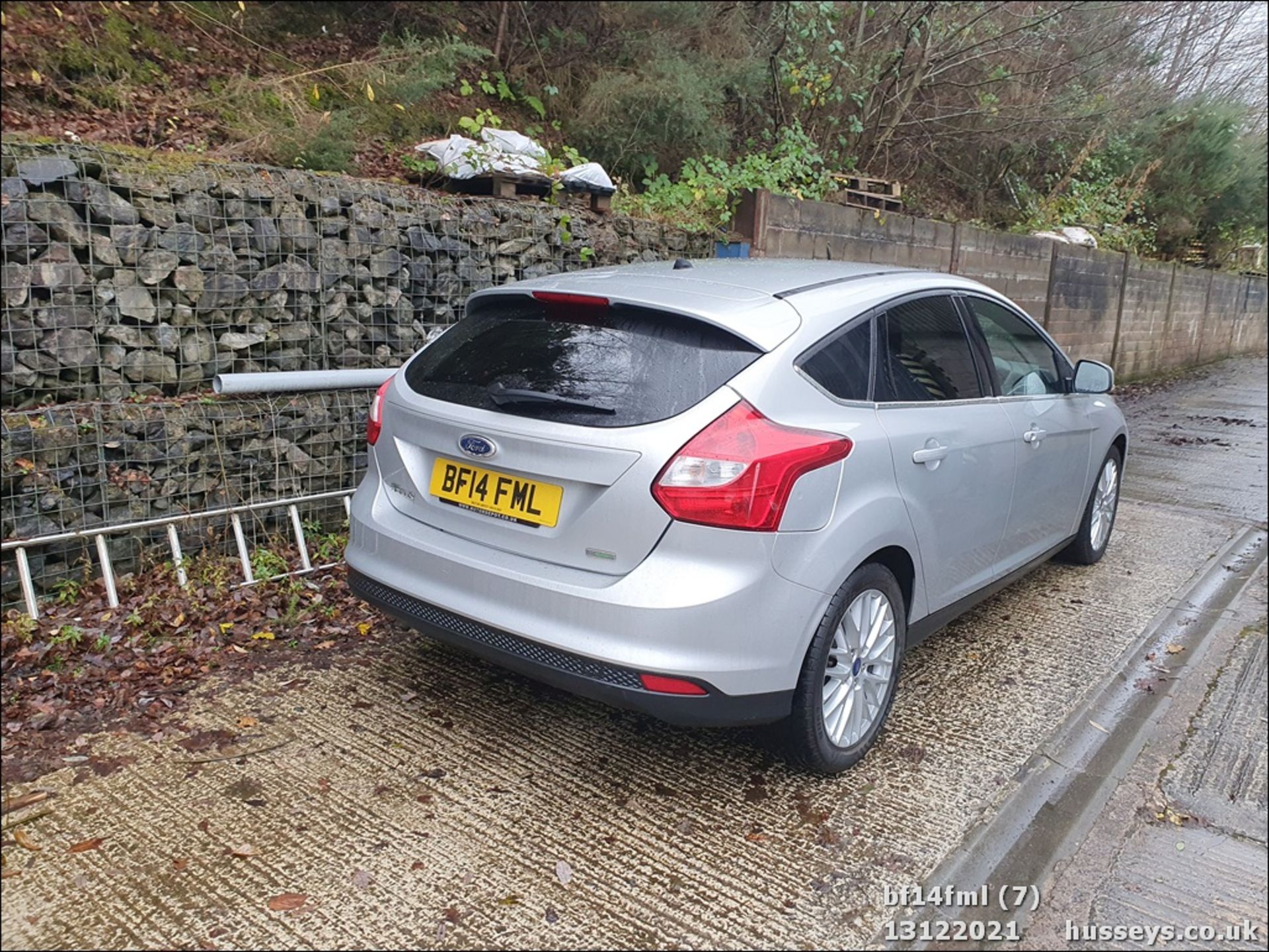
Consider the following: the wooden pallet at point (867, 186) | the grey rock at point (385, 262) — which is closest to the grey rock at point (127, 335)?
the grey rock at point (385, 262)

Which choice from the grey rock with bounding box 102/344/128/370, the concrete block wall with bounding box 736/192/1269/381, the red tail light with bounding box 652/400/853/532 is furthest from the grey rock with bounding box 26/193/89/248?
the concrete block wall with bounding box 736/192/1269/381

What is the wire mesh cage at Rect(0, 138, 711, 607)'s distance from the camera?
4.06 meters

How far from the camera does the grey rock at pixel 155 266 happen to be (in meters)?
4.38

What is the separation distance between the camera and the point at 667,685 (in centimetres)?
268

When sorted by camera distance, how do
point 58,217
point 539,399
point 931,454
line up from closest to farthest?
point 539,399 → point 931,454 → point 58,217

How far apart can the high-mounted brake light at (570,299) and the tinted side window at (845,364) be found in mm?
709

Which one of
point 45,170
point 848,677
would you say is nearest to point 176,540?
point 45,170

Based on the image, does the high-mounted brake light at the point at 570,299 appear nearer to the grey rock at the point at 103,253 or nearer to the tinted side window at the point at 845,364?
the tinted side window at the point at 845,364

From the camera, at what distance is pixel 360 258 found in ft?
17.1

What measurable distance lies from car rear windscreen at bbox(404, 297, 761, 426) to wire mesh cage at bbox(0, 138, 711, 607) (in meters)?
1.87

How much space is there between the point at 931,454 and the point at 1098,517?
9.34ft

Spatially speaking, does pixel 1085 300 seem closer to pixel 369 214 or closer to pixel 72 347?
pixel 369 214

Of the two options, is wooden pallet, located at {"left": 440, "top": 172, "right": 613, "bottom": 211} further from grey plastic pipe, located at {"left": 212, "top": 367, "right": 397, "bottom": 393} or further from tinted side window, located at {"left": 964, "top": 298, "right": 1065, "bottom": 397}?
tinted side window, located at {"left": 964, "top": 298, "right": 1065, "bottom": 397}

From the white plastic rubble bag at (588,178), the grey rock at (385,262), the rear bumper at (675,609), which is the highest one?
the white plastic rubble bag at (588,178)
